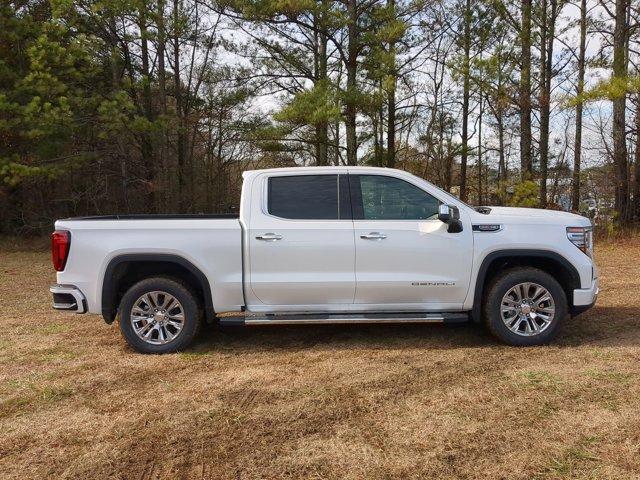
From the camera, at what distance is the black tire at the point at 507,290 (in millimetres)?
5133

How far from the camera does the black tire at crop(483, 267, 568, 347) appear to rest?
5.13 meters

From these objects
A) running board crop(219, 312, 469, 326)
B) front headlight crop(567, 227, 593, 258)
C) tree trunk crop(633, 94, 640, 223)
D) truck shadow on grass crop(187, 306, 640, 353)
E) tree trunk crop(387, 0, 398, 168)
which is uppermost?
tree trunk crop(387, 0, 398, 168)

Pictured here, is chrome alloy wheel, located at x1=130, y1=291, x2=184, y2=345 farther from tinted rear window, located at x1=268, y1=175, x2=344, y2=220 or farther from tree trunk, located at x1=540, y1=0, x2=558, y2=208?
tree trunk, located at x1=540, y1=0, x2=558, y2=208

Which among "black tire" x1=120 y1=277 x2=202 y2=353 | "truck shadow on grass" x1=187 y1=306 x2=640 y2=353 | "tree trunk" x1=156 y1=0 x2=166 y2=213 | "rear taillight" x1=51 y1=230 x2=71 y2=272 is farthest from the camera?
"tree trunk" x1=156 y1=0 x2=166 y2=213

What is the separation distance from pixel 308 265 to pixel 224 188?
Result: 53.4ft

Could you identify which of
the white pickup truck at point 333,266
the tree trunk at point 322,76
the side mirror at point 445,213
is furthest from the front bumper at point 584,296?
the tree trunk at point 322,76

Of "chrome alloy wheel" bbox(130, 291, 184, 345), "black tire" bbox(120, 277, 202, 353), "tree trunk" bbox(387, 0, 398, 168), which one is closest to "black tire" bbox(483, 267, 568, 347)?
"black tire" bbox(120, 277, 202, 353)

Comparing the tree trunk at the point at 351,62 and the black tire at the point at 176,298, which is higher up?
the tree trunk at the point at 351,62

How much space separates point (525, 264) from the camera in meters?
5.38

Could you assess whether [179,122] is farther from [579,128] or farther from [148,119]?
[579,128]

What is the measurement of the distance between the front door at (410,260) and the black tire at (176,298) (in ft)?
5.32

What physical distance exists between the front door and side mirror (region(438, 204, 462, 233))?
7cm

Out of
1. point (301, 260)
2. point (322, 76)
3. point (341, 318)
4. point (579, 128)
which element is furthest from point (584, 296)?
point (322, 76)

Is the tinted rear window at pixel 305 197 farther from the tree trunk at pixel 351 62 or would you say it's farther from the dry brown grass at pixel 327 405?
the tree trunk at pixel 351 62
